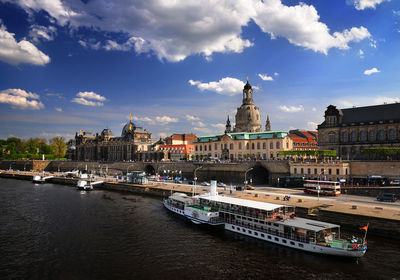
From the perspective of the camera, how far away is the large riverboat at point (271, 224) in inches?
1280

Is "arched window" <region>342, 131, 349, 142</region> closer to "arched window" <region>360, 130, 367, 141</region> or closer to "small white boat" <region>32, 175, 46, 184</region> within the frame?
"arched window" <region>360, 130, 367, 141</region>

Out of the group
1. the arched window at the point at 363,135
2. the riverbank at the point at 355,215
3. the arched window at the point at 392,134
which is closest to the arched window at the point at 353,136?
the arched window at the point at 363,135

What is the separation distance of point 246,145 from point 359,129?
37.4m

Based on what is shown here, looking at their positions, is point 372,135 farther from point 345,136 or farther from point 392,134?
point 345,136

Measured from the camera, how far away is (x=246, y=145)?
107 m

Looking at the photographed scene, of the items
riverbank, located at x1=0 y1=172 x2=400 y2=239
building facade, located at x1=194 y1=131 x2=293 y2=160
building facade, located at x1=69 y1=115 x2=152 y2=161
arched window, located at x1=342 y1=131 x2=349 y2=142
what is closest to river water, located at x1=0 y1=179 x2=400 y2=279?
riverbank, located at x1=0 y1=172 x2=400 y2=239

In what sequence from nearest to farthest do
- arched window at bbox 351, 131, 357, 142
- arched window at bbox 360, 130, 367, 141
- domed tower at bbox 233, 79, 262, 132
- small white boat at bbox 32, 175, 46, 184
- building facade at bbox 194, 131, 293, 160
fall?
arched window at bbox 360, 130, 367, 141, arched window at bbox 351, 131, 357, 142, building facade at bbox 194, 131, 293, 160, small white boat at bbox 32, 175, 46, 184, domed tower at bbox 233, 79, 262, 132

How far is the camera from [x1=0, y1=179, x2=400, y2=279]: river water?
92.5 feet

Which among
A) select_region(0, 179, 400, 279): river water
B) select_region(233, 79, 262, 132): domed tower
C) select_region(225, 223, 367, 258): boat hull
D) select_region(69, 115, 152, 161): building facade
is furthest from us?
select_region(69, 115, 152, 161): building facade

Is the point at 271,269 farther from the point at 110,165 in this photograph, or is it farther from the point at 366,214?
the point at 110,165

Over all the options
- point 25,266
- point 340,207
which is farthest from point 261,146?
point 25,266

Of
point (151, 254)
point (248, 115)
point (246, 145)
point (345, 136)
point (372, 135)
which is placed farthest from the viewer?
point (248, 115)

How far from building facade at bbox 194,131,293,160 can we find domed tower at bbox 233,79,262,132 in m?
26.3

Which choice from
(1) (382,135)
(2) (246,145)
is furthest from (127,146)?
(1) (382,135)
